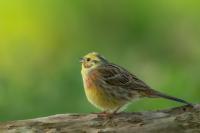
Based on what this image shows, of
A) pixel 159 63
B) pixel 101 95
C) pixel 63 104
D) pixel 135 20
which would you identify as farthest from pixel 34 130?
pixel 135 20

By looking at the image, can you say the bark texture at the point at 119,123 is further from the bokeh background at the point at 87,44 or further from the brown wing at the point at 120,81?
the bokeh background at the point at 87,44

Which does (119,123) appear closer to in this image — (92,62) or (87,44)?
(92,62)

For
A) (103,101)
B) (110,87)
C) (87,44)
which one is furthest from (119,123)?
(87,44)

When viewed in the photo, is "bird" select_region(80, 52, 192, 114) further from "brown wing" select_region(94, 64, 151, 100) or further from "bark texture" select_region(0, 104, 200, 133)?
"bark texture" select_region(0, 104, 200, 133)

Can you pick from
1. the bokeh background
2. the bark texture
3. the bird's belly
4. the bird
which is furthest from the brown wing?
the bokeh background

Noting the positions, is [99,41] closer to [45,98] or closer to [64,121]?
[45,98]

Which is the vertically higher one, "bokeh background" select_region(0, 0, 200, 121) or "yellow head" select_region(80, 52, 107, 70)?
"bokeh background" select_region(0, 0, 200, 121)

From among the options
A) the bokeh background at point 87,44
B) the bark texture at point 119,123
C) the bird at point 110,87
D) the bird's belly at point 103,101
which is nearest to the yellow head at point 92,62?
the bird at point 110,87

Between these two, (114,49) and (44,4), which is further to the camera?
(44,4)
